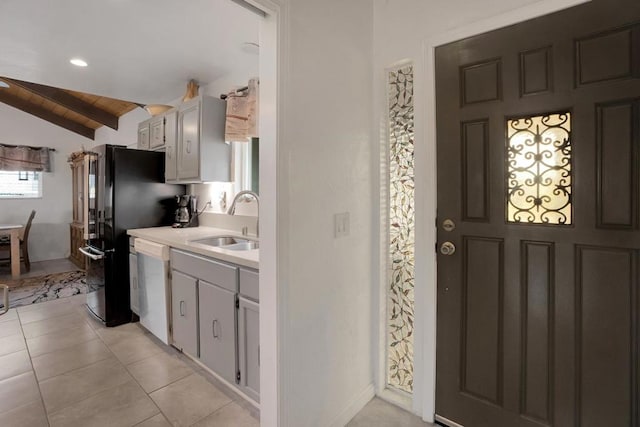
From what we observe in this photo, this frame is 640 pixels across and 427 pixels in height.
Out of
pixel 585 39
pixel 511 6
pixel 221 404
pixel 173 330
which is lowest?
pixel 221 404

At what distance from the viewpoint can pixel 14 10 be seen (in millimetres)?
2023

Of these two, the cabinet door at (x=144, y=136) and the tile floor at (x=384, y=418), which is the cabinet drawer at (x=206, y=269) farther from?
the cabinet door at (x=144, y=136)

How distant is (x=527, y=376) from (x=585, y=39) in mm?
1455

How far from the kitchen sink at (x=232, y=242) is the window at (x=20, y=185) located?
562 centimetres

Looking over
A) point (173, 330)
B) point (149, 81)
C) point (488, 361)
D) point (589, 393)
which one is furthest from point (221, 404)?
point (149, 81)

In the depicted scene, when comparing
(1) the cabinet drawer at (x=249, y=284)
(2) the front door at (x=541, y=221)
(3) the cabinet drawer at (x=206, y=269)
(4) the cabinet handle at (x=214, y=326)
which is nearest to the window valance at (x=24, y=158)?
(3) the cabinet drawer at (x=206, y=269)

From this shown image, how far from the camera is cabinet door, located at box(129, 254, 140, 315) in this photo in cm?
283

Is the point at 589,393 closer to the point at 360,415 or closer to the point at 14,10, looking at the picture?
the point at 360,415

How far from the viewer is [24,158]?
564 cm

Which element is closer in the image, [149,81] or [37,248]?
[149,81]

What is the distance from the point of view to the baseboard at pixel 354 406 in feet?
5.45

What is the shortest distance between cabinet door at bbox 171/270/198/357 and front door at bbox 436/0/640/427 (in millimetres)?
1567

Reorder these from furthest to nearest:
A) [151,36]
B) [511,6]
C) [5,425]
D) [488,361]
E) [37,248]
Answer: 1. [37,248]
2. [151,36]
3. [5,425]
4. [488,361]
5. [511,6]

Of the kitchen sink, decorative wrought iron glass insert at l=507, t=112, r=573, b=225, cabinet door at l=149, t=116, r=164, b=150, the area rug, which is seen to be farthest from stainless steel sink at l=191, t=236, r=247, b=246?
the area rug
